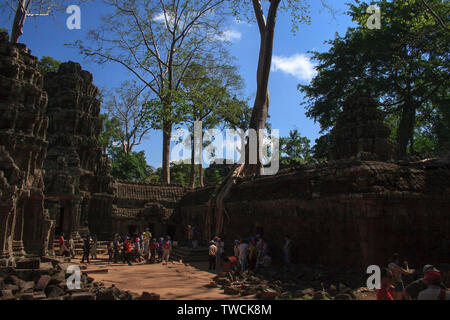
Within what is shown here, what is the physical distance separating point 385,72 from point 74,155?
2189cm

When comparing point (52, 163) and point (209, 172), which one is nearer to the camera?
point (52, 163)

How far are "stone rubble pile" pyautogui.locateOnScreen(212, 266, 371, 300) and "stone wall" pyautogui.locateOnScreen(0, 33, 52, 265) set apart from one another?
781cm

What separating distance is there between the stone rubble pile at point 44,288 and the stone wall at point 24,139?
144 inches

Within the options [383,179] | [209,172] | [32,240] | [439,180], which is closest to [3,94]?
[32,240]

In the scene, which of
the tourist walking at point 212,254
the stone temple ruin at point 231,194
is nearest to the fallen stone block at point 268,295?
the stone temple ruin at point 231,194

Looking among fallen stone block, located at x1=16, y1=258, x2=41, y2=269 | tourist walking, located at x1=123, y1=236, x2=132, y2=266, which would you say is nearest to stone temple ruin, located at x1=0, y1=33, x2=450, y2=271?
fallen stone block, located at x1=16, y1=258, x2=41, y2=269

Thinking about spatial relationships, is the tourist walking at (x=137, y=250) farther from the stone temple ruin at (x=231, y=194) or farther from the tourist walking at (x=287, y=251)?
the tourist walking at (x=287, y=251)

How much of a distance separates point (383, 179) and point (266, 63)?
1071cm

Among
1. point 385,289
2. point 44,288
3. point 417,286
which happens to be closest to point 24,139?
point 44,288

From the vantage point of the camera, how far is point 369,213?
8938 millimetres

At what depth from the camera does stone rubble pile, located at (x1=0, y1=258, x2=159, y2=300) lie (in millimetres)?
7125

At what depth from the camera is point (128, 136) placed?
38531mm

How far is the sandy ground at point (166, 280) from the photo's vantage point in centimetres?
873
